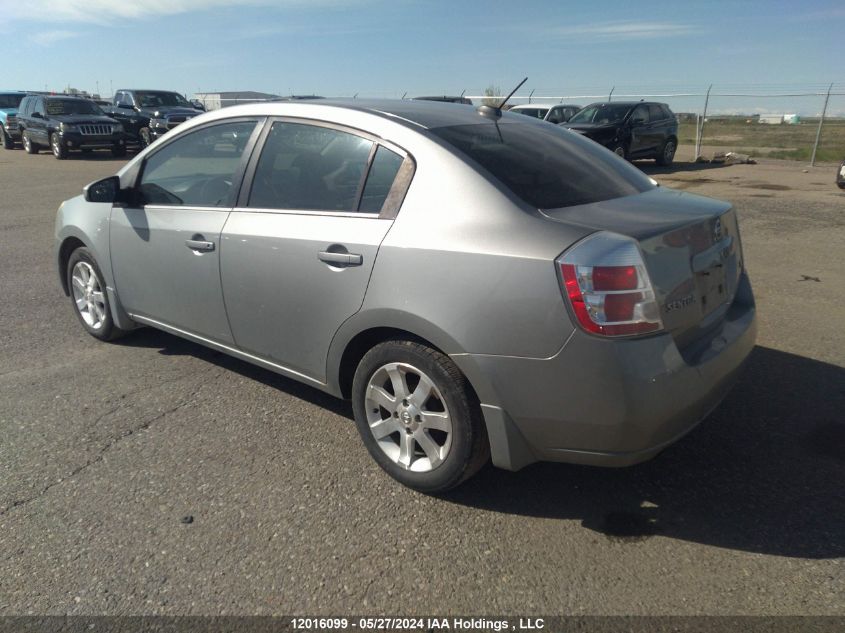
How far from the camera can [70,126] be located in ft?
66.2

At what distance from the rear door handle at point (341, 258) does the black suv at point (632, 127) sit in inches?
573

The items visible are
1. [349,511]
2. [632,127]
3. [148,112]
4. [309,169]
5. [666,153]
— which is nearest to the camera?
[349,511]

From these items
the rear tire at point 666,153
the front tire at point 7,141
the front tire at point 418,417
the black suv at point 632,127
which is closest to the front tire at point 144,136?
the front tire at point 7,141

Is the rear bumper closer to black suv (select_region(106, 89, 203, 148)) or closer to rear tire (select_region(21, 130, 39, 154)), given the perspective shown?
black suv (select_region(106, 89, 203, 148))

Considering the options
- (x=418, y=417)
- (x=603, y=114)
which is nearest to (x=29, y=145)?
(x=603, y=114)

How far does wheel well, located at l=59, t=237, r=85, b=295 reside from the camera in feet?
16.6

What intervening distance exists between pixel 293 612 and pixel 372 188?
1.84m

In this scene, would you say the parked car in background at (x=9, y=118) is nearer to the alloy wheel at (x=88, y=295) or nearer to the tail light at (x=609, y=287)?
the alloy wheel at (x=88, y=295)

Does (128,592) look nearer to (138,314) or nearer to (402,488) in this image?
(402,488)

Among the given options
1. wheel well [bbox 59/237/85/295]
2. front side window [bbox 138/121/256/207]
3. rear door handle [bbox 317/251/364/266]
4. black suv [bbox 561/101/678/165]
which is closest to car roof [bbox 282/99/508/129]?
front side window [bbox 138/121/256/207]

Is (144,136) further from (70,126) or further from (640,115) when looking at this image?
(640,115)

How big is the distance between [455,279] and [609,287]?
2.00ft

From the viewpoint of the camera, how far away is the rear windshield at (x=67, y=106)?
21.0m

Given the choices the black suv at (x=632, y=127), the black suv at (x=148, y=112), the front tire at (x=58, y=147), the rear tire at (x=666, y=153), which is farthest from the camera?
the black suv at (x=148, y=112)
